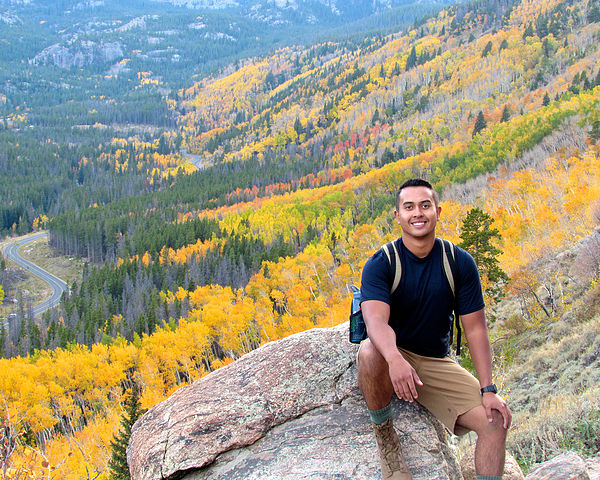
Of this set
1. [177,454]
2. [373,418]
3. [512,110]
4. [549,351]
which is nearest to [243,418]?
[177,454]

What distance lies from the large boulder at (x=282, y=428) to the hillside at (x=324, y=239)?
1779mm

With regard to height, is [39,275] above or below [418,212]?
below

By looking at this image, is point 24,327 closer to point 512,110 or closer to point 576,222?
point 576,222

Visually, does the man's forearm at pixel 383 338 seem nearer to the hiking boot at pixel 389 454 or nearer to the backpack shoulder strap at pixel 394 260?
the backpack shoulder strap at pixel 394 260

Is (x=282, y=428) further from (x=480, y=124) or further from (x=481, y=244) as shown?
(x=480, y=124)

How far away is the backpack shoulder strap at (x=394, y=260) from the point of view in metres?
4.50

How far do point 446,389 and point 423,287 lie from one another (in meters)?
1.24

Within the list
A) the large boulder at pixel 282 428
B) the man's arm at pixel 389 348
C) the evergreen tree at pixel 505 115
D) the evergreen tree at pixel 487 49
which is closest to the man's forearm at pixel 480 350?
the man's arm at pixel 389 348

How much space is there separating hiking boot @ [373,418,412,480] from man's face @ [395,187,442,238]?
209 cm

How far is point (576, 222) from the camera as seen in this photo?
3778 centimetres

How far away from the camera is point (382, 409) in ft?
15.0

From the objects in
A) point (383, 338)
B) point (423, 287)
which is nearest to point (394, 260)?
point (423, 287)

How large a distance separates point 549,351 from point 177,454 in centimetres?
1527

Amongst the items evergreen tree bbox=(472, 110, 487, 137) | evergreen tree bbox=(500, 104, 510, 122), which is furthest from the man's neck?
evergreen tree bbox=(500, 104, 510, 122)
